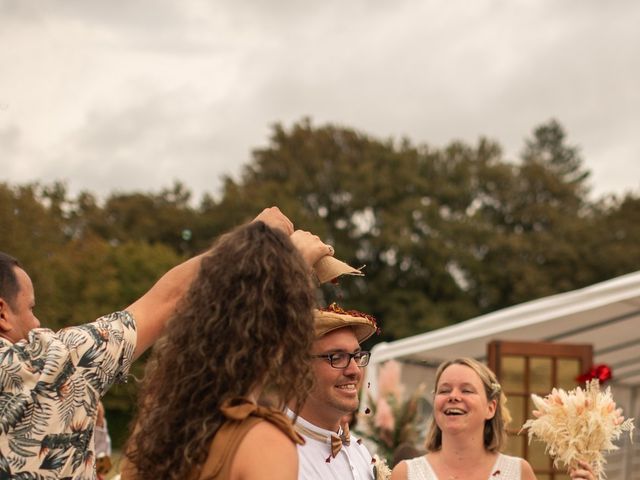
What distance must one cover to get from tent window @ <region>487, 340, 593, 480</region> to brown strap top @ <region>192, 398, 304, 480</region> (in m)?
8.17

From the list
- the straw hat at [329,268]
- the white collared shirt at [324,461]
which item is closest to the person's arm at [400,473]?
the white collared shirt at [324,461]

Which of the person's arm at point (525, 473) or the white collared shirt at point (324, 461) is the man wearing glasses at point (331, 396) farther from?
the person's arm at point (525, 473)

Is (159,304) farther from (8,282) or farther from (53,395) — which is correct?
(8,282)

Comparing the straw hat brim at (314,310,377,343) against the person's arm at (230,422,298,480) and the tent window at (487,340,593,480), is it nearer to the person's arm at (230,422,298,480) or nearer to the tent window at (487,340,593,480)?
the person's arm at (230,422,298,480)

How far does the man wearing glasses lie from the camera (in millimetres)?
3549

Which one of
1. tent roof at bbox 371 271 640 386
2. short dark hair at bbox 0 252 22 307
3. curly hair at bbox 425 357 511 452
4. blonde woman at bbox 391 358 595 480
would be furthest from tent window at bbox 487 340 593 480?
short dark hair at bbox 0 252 22 307

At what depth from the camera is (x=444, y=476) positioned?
444 cm

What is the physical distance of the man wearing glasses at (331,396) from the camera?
3.55 m

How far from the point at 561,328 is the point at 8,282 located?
357 inches

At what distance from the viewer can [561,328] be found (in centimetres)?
1086

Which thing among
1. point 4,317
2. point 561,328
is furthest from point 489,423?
point 561,328

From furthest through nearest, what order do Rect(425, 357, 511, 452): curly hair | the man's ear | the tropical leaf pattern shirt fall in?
1. Rect(425, 357, 511, 452): curly hair
2. the man's ear
3. the tropical leaf pattern shirt

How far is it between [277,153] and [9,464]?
3790cm

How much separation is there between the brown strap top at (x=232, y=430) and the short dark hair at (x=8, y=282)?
83cm
